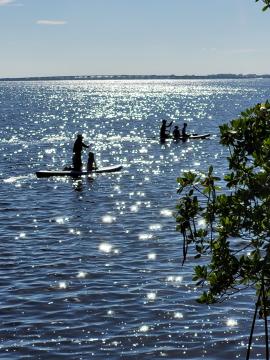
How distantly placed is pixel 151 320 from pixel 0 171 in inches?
1271

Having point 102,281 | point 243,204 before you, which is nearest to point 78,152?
point 102,281

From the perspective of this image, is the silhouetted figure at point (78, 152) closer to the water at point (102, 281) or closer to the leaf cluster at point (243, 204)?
the water at point (102, 281)

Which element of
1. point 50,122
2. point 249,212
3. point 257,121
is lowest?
point 50,122

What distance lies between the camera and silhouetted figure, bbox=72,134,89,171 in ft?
128

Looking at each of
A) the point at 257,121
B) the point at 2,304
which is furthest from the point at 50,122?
the point at 257,121

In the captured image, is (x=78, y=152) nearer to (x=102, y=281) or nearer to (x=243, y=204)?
(x=102, y=281)

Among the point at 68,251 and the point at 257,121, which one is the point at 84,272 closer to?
the point at 68,251

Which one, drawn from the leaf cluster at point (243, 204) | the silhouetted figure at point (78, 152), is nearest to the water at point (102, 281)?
the silhouetted figure at point (78, 152)

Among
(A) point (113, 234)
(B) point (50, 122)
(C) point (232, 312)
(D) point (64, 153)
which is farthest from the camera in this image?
(B) point (50, 122)

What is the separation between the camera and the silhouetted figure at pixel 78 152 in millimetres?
38875

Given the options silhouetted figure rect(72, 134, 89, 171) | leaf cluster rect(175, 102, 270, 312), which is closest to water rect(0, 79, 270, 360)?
silhouetted figure rect(72, 134, 89, 171)

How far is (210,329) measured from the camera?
15289 mm

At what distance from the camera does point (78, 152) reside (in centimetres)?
3966

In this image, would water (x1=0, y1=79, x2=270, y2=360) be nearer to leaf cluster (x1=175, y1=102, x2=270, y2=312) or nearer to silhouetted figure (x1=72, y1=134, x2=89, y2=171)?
silhouetted figure (x1=72, y1=134, x2=89, y2=171)
